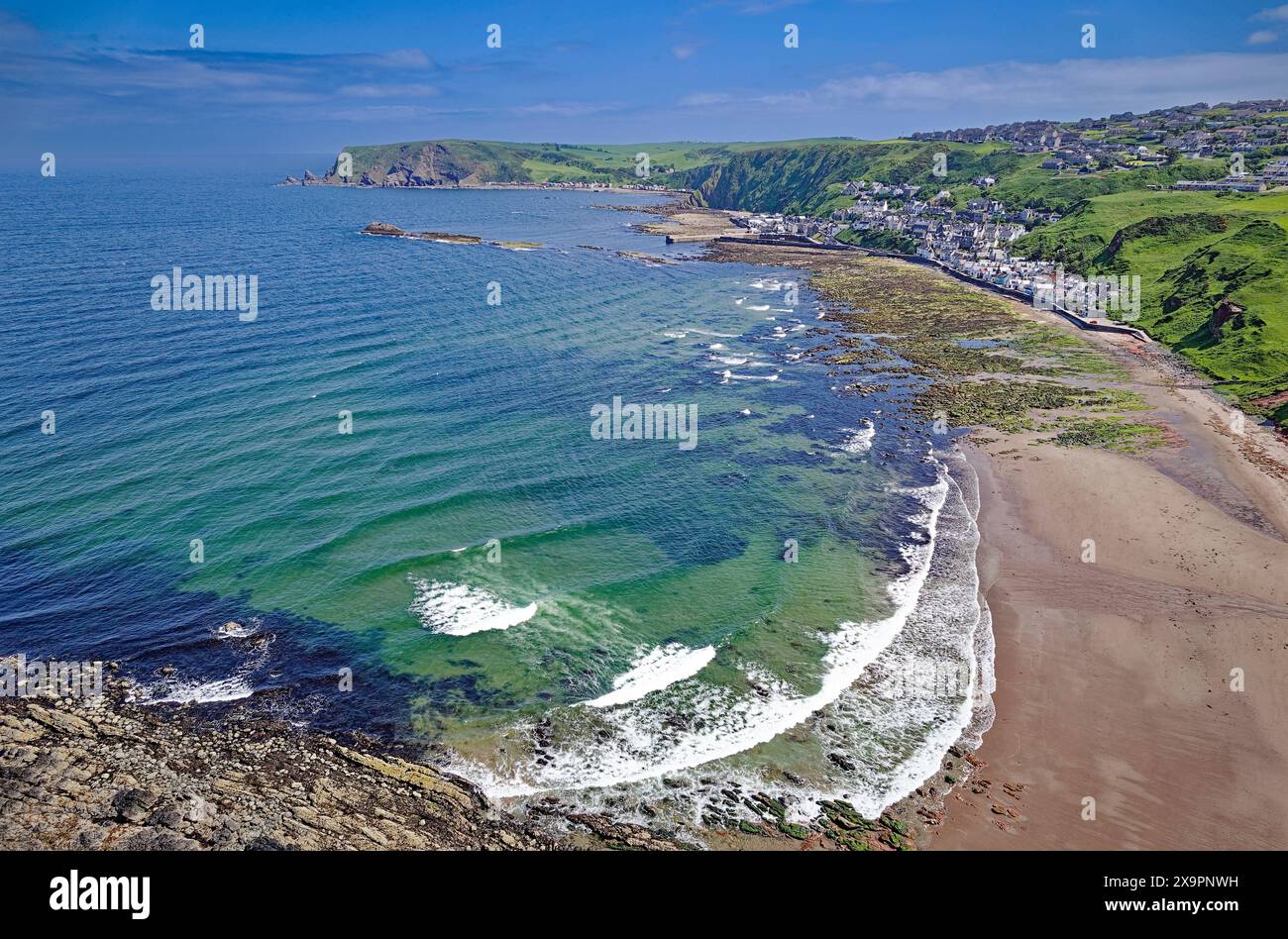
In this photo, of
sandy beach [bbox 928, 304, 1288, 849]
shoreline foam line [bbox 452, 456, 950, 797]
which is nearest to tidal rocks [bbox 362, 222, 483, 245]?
sandy beach [bbox 928, 304, 1288, 849]

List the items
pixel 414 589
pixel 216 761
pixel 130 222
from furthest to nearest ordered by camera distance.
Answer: pixel 130 222, pixel 414 589, pixel 216 761

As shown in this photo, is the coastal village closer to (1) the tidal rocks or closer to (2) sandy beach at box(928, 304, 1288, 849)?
(2) sandy beach at box(928, 304, 1288, 849)

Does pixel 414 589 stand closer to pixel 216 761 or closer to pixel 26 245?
pixel 216 761

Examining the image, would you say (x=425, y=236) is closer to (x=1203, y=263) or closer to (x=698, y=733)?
(x=1203, y=263)

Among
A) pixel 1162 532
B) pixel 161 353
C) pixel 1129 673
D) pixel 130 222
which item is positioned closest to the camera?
pixel 1129 673

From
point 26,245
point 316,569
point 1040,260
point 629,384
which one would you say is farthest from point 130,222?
point 1040,260

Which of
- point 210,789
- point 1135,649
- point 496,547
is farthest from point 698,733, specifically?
point 1135,649
